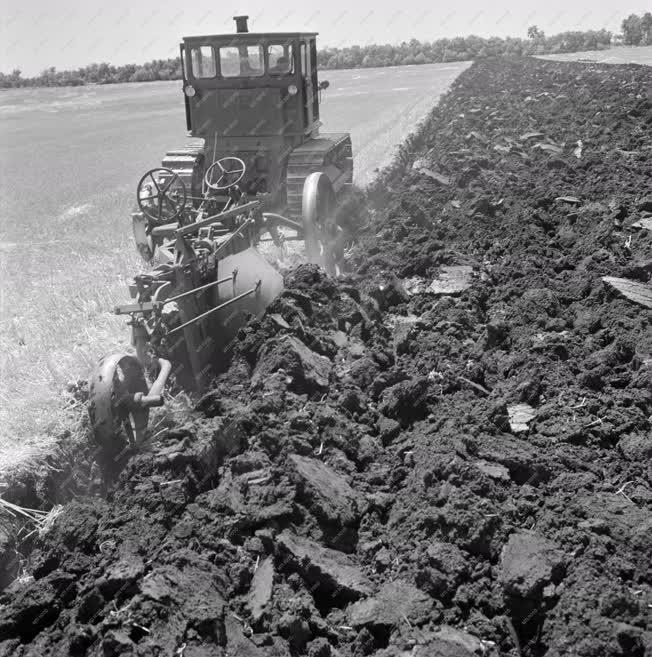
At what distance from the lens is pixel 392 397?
5.38 meters

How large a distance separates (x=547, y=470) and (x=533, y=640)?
116 centimetres

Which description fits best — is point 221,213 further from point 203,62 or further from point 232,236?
point 203,62

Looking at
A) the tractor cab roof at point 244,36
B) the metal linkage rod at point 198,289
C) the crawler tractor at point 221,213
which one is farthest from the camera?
the tractor cab roof at point 244,36

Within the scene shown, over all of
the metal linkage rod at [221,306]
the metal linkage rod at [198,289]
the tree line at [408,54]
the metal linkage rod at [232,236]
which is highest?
the tree line at [408,54]

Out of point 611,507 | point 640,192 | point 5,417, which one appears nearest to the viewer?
point 611,507

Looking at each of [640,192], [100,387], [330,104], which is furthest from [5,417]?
[330,104]

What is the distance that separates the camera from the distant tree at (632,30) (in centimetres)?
6066

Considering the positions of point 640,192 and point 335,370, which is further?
A: point 640,192

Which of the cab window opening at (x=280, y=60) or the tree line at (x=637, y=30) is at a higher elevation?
the tree line at (x=637, y=30)

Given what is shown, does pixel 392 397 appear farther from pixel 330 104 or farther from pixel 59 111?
pixel 59 111

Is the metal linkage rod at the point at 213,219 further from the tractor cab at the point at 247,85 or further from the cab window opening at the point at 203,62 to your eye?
the cab window opening at the point at 203,62

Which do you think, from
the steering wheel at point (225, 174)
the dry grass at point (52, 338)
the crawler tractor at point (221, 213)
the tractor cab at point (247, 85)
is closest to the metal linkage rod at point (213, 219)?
the crawler tractor at point (221, 213)

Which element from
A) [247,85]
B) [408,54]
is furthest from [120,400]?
[408,54]

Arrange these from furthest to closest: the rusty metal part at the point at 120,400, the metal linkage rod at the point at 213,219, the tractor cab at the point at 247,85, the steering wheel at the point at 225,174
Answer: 1. the tractor cab at the point at 247,85
2. the steering wheel at the point at 225,174
3. the metal linkage rod at the point at 213,219
4. the rusty metal part at the point at 120,400
